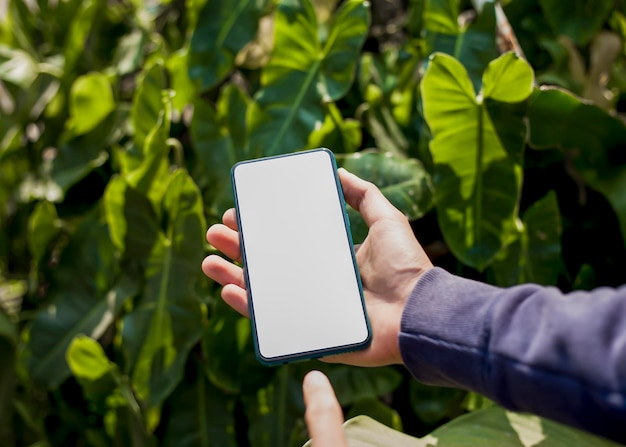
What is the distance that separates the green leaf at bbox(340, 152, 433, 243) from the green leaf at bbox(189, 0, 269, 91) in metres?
0.37

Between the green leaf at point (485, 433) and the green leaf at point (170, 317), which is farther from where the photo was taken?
the green leaf at point (170, 317)

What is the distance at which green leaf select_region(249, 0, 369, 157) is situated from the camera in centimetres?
104

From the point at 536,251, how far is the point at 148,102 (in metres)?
0.67

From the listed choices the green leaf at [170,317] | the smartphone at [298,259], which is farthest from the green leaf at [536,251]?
the green leaf at [170,317]

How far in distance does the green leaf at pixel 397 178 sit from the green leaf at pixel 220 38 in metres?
0.37

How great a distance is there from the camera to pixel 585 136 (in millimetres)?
976

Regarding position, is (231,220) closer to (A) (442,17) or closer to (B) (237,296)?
(B) (237,296)

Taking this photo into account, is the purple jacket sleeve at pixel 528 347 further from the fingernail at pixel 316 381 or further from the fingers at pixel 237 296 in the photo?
the fingers at pixel 237 296

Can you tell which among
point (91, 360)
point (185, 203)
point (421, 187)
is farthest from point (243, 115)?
point (91, 360)

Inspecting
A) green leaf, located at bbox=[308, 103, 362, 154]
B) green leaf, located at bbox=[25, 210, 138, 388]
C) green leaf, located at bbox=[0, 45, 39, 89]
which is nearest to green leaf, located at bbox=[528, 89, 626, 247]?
green leaf, located at bbox=[308, 103, 362, 154]

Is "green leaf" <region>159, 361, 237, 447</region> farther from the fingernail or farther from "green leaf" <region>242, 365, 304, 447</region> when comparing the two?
the fingernail

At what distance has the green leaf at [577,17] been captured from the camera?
1.18 metres

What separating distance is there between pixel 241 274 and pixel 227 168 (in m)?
0.37

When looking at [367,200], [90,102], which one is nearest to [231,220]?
[367,200]
